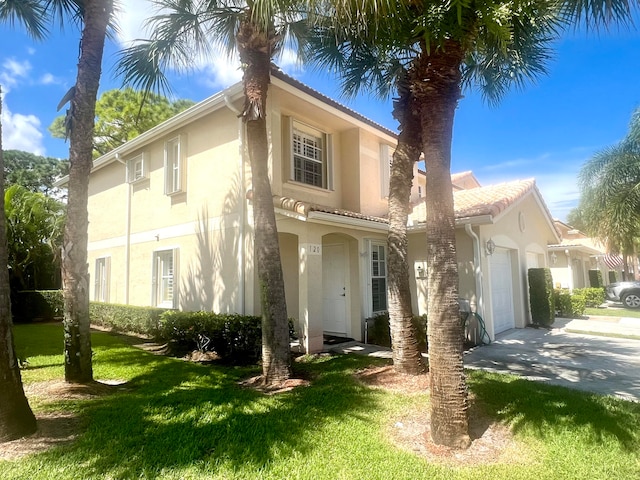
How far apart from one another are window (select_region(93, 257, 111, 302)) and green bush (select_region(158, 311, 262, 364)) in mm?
8832

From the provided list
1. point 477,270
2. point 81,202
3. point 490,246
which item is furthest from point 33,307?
point 490,246

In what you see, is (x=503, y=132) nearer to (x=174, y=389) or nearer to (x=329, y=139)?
(x=329, y=139)

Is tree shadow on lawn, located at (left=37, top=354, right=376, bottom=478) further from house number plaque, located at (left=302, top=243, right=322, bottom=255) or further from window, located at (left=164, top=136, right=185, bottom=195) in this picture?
window, located at (left=164, top=136, right=185, bottom=195)

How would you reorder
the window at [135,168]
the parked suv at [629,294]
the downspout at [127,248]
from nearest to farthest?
1. the window at [135,168]
2. the downspout at [127,248]
3. the parked suv at [629,294]

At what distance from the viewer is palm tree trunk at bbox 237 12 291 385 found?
24.9ft

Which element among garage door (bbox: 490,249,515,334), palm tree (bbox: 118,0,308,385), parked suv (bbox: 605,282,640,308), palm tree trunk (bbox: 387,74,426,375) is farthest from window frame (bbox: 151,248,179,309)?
parked suv (bbox: 605,282,640,308)

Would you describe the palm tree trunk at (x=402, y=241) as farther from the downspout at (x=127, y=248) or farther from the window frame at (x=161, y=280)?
the downspout at (x=127, y=248)

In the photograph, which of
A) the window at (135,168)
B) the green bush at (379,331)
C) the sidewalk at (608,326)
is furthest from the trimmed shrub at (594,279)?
the window at (135,168)

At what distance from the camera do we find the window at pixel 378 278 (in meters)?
13.1

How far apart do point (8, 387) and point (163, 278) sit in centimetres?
968

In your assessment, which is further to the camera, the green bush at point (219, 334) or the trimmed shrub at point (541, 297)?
the trimmed shrub at point (541, 297)

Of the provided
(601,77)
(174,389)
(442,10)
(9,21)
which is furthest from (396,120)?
(9,21)

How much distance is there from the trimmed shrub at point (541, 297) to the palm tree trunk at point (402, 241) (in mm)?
9185

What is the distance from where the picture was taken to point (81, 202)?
7391 millimetres
